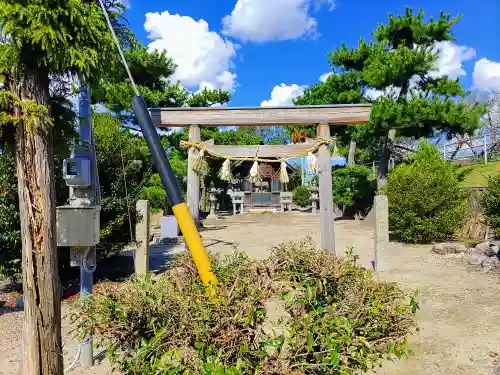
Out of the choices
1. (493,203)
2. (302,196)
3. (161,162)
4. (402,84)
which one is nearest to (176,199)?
(161,162)

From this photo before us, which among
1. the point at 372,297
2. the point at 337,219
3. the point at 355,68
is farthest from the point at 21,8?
the point at 337,219

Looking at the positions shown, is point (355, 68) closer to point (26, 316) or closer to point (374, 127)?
point (374, 127)

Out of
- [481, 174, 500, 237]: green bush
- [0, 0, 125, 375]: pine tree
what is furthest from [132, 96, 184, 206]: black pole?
[481, 174, 500, 237]: green bush

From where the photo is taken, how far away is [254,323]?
6.98ft

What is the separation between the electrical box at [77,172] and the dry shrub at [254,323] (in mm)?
1733

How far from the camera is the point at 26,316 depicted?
2.72 m

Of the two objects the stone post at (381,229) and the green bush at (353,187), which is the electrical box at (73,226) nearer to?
the stone post at (381,229)

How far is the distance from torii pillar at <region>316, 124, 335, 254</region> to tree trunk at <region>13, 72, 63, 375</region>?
16.6ft

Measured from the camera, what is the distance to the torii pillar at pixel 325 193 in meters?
7.06

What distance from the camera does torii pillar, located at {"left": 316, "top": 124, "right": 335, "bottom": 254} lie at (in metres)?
7.06

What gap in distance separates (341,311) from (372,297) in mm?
210

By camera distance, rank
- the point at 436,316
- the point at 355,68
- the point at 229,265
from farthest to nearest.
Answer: the point at 355,68 → the point at 436,316 → the point at 229,265

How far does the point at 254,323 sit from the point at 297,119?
543 cm

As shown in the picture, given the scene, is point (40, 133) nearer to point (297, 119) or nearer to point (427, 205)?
point (297, 119)
